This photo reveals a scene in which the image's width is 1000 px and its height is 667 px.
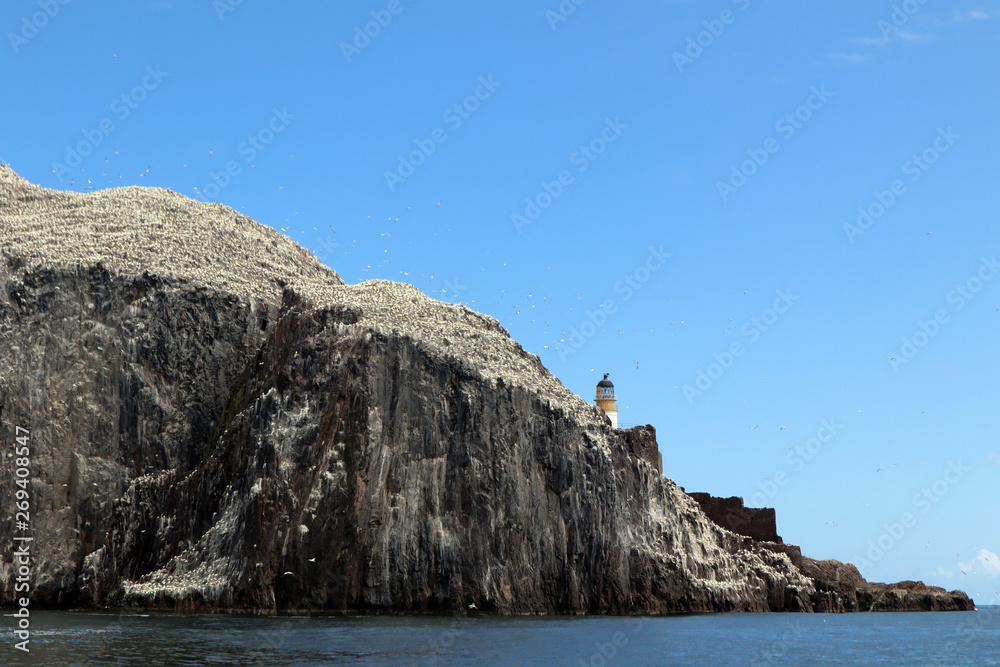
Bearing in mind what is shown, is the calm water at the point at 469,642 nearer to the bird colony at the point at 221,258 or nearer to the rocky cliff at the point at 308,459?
the rocky cliff at the point at 308,459

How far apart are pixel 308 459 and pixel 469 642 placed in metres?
18.5

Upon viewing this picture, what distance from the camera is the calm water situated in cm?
4016

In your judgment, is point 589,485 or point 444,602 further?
point 589,485

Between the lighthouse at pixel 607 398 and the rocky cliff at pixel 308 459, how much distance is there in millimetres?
11870

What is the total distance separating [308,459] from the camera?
61.9 m

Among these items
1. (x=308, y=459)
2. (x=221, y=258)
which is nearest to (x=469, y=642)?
(x=308, y=459)

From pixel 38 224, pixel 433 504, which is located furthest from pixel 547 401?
pixel 38 224

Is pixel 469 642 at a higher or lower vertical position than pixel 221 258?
lower

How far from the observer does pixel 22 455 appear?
65.1 meters

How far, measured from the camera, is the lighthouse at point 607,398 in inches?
3336

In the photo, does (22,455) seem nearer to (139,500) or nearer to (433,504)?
(139,500)

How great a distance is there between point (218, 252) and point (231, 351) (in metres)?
8.87

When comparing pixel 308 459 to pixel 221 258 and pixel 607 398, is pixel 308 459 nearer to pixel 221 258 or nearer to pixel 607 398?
pixel 221 258

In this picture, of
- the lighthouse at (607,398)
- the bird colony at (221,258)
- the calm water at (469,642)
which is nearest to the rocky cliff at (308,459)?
the bird colony at (221,258)
